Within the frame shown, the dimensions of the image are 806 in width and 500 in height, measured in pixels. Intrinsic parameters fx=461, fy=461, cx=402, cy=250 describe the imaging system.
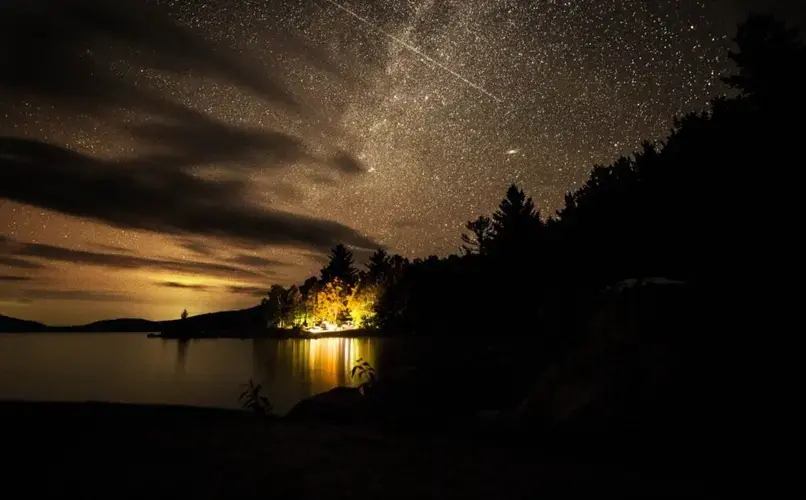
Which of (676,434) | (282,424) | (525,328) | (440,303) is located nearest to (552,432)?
(676,434)

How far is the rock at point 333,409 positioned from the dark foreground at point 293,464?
1.31 m

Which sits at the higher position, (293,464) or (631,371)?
(631,371)

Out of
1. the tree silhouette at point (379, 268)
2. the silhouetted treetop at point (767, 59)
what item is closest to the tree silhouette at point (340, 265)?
the tree silhouette at point (379, 268)

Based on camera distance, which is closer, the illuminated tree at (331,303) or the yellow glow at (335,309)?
the yellow glow at (335,309)

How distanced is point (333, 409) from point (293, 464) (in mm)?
4122

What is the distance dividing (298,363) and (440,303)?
868 inches

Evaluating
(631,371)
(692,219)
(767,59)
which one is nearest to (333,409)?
(631,371)

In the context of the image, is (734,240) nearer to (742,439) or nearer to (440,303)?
(742,439)

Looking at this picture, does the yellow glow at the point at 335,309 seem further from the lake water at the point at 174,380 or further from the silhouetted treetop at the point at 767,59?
the silhouetted treetop at the point at 767,59

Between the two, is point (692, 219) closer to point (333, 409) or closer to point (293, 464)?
point (333, 409)

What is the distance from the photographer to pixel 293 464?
215 inches

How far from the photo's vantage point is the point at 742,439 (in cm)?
664

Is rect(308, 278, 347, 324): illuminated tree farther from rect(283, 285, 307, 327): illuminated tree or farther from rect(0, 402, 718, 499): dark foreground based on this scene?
rect(0, 402, 718, 499): dark foreground

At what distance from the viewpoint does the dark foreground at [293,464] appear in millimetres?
4707
